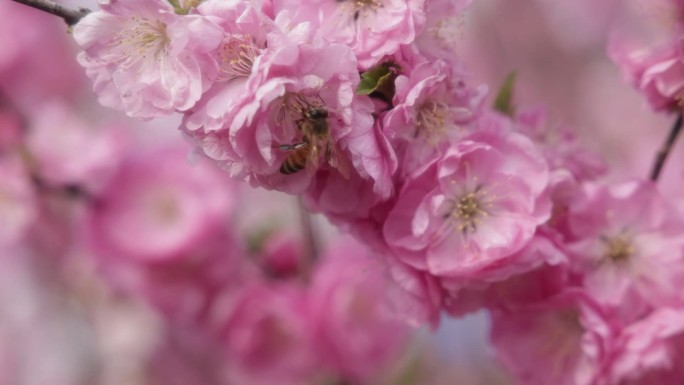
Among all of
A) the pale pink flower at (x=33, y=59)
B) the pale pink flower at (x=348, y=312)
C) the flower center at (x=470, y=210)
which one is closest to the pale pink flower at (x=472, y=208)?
the flower center at (x=470, y=210)

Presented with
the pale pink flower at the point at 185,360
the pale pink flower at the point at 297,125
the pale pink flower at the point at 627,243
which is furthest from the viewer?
the pale pink flower at the point at 185,360

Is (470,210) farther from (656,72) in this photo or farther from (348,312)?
(348,312)

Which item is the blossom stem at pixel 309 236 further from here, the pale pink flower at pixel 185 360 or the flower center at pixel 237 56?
the flower center at pixel 237 56

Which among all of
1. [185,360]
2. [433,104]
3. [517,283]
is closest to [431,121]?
[433,104]

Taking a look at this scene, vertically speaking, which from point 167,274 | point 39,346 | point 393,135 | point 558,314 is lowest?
point 39,346

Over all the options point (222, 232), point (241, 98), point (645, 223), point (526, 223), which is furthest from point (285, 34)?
point (222, 232)

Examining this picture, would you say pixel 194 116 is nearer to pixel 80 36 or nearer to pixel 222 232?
pixel 80 36

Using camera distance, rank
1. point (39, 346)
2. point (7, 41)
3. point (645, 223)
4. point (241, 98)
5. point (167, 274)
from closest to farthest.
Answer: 1. point (241, 98)
2. point (645, 223)
3. point (167, 274)
4. point (7, 41)
5. point (39, 346)
